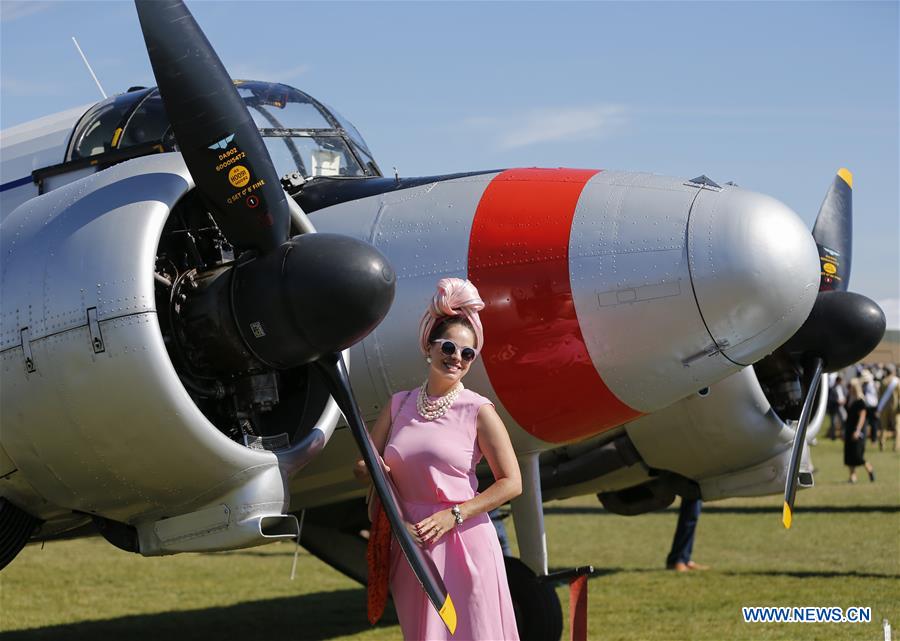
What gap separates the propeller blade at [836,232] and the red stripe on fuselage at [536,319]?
3.65 meters

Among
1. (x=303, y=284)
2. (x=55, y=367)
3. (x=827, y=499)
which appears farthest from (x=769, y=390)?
(x=827, y=499)

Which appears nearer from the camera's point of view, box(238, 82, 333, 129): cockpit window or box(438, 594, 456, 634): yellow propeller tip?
box(438, 594, 456, 634): yellow propeller tip

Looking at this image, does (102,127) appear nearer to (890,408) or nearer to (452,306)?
(452,306)

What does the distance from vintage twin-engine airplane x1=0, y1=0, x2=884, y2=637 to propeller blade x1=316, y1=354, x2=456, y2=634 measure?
0.02 m

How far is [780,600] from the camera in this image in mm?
11023

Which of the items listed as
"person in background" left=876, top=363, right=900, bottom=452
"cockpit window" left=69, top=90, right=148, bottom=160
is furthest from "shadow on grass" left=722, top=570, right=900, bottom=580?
"person in background" left=876, top=363, right=900, bottom=452

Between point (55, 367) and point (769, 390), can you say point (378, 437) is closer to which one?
point (55, 367)

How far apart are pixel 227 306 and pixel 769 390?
4.77m

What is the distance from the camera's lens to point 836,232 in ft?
34.7

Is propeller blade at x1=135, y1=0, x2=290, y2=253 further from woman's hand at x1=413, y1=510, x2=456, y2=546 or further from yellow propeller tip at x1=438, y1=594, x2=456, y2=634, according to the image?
yellow propeller tip at x1=438, y1=594, x2=456, y2=634

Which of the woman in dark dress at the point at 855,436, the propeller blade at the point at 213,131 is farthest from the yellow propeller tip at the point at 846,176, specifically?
the woman in dark dress at the point at 855,436

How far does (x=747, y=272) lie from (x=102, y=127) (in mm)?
4220

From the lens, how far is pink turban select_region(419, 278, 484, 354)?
5.47 m

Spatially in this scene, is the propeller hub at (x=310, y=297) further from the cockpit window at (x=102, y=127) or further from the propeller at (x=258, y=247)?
the cockpit window at (x=102, y=127)
